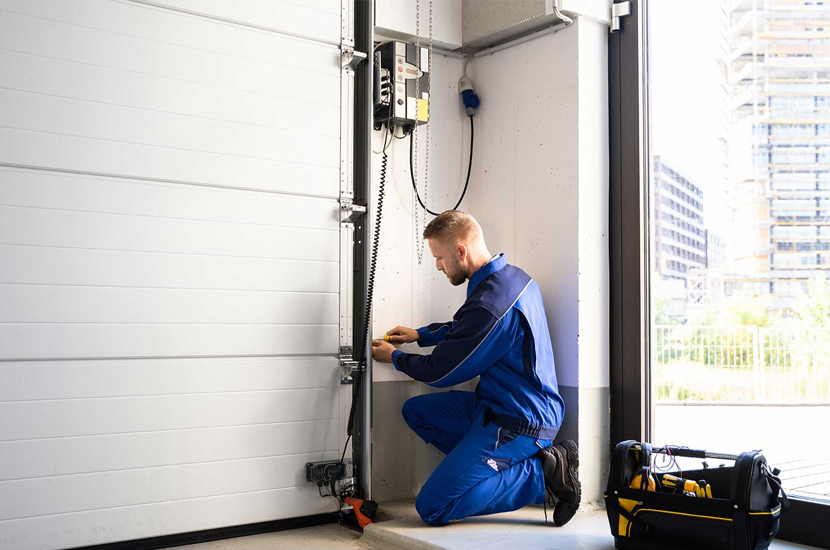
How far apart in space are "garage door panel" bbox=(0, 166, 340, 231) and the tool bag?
5.82 feet

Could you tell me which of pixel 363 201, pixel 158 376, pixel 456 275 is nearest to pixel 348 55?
pixel 363 201

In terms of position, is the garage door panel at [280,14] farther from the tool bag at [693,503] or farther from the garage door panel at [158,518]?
the tool bag at [693,503]

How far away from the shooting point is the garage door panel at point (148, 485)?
2859 mm

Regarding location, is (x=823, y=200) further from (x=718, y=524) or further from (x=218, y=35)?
(x=218, y=35)

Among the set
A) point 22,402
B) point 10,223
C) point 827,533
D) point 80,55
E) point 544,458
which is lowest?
point 827,533

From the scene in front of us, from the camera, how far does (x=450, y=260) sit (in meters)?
3.54

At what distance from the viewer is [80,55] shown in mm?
3021

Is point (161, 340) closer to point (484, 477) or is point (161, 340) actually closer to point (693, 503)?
point (484, 477)

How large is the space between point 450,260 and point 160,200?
1.34 m

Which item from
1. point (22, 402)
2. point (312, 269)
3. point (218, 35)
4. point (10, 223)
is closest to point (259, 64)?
point (218, 35)

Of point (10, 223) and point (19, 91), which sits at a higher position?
point (19, 91)

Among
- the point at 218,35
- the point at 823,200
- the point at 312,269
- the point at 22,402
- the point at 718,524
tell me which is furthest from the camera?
the point at 312,269

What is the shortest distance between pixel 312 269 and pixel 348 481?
1.04 metres

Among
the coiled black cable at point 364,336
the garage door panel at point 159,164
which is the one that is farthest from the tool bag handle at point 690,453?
the garage door panel at point 159,164
